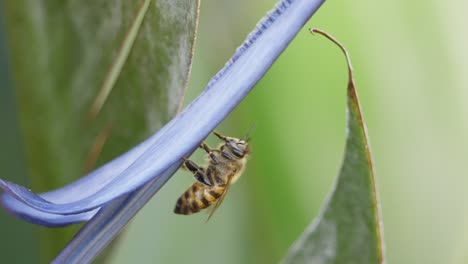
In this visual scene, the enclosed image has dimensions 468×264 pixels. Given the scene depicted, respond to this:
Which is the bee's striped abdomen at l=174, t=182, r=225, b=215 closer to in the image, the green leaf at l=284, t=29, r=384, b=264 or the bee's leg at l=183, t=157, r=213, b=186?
the bee's leg at l=183, t=157, r=213, b=186

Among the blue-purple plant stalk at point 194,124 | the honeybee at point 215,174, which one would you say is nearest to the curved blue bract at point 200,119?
the blue-purple plant stalk at point 194,124

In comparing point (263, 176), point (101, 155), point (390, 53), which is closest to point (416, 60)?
point (390, 53)

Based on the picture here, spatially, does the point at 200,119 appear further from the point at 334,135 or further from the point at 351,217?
the point at 334,135

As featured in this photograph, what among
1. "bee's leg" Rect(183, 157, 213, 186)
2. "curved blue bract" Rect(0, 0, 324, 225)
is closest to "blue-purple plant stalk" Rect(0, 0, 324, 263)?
"curved blue bract" Rect(0, 0, 324, 225)

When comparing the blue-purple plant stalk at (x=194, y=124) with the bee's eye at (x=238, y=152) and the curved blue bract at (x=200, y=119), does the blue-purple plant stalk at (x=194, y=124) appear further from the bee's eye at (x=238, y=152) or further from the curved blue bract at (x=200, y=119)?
the bee's eye at (x=238, y=152)

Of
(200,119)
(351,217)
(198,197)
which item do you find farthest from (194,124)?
(198,197)

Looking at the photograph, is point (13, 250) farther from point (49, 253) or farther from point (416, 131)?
point (416, 131)

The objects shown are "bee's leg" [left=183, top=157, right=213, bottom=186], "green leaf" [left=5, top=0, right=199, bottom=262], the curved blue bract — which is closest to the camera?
the curved blue bract
